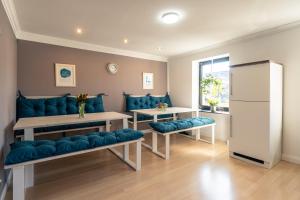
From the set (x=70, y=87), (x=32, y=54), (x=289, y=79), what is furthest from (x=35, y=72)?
(x=289, y=79)

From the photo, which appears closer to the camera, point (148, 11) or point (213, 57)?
point (148, 11)

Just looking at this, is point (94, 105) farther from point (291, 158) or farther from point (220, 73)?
point (291, 158)

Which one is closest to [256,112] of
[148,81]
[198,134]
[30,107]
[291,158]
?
[291,158]

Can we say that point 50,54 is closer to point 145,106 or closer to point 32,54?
point 32,54

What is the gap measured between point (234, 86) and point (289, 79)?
83 centimetres

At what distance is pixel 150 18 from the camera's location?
2.38 m

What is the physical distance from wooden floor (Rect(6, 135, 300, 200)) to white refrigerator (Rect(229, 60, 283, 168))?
0.70 ft

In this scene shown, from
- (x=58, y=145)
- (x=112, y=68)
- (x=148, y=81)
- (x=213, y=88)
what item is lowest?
(x=58, y=145)

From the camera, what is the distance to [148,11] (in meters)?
2.19

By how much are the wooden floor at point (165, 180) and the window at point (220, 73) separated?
1.38 meters

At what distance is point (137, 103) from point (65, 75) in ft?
5.68

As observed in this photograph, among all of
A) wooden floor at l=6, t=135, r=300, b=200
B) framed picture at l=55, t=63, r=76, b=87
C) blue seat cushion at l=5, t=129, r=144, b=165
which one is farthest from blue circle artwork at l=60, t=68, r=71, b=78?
blue seat cushion at l=5, t=129, r=144, b=165

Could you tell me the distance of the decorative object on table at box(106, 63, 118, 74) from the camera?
388cm

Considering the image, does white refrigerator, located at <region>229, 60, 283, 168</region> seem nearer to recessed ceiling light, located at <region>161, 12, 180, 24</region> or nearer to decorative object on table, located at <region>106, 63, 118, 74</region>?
recessed ceiling light, located at <region>161, 12, 180, 24</region>
